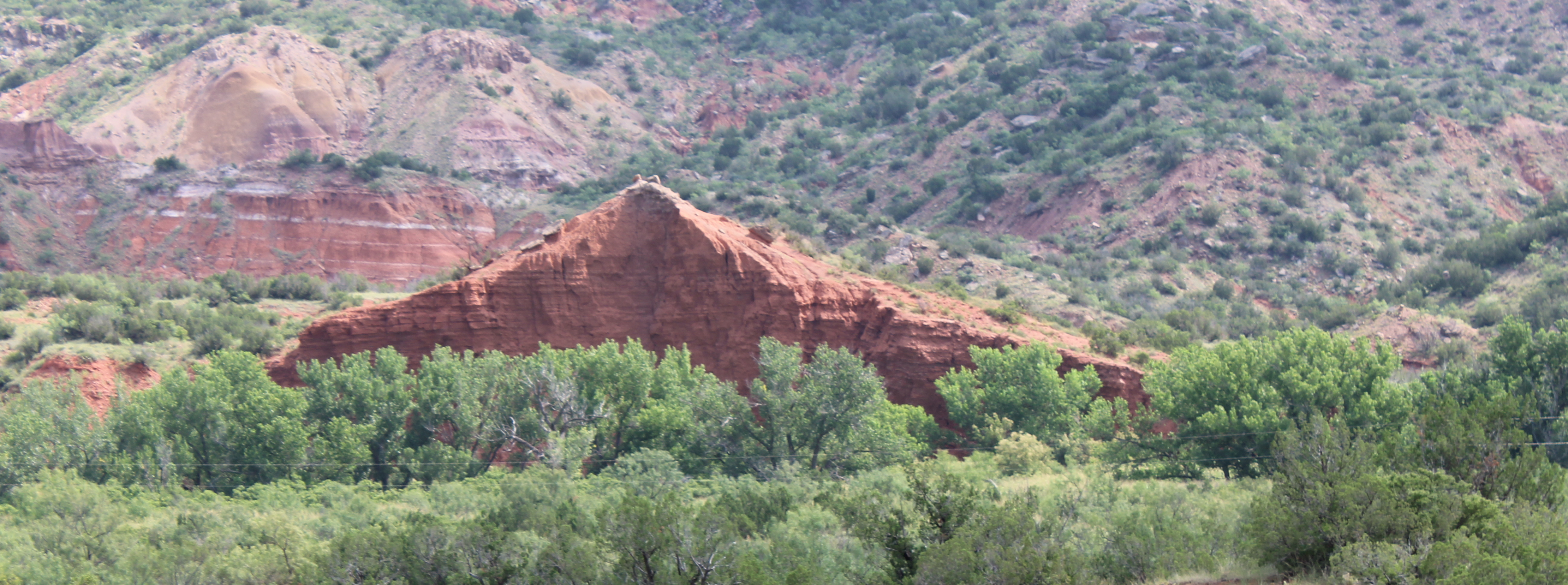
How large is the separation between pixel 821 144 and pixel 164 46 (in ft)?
154

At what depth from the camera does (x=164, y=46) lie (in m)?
92.0

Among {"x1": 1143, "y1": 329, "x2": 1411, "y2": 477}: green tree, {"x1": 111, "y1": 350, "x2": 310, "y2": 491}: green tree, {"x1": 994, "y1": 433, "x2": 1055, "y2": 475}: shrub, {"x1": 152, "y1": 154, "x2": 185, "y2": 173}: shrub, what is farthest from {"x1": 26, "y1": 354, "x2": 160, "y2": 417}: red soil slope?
{"x1": 152, "y1": 154, "x2": 185, "y2": 173}: shrub

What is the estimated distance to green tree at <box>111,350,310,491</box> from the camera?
34.3 m

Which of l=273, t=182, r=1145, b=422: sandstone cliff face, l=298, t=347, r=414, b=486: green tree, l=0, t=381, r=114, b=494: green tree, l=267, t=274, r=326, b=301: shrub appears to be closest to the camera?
l=0, t=381, r=114, b=494: green tree

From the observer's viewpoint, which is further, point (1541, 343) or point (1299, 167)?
point (1299, 167)

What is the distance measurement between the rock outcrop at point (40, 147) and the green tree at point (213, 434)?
48.8m

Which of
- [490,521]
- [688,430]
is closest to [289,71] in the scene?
[688,430]

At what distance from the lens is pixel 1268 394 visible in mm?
31859

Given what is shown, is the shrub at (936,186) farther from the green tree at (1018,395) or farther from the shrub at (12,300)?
the shrub at (12,300)

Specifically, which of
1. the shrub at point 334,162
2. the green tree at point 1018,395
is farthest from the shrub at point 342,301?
the shrub at point 334,162

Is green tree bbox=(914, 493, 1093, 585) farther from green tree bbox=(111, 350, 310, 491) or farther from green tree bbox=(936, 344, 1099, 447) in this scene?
green tree bbox=(111, 350, 310, 491)

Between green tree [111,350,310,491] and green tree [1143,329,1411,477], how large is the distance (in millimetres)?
23201

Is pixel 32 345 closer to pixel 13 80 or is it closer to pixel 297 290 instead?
pixel 297 290

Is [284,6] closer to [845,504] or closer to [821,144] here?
[821,144]
